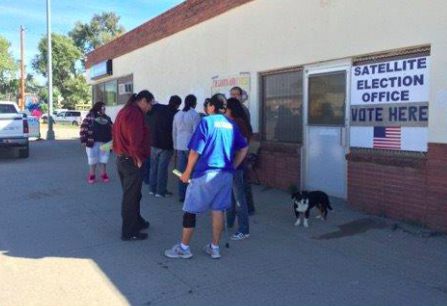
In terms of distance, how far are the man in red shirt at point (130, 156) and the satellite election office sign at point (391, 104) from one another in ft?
11.0

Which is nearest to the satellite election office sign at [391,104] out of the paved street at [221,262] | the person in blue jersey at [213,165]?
the paved street at [221,262]

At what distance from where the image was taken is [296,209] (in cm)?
713

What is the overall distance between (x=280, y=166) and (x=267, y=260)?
164 inches

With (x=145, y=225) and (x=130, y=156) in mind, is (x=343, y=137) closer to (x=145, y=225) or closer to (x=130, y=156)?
(x=145, y=225)

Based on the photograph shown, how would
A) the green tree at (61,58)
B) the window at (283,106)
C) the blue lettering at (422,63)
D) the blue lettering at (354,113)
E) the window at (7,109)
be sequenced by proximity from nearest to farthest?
the blue lettering at (422,63) → the blue lettering at (354,113) → the window at (283,106) → the window at (7,109) → the green tree at (61,58)

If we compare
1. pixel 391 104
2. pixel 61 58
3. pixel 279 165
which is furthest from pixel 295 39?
pixel 61 58

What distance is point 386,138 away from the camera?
7.44m

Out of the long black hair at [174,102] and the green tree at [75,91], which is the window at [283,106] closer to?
the long black hair at [174,102]

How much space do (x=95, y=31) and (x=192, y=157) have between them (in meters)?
66.8

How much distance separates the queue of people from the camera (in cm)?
546

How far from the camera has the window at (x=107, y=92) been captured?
2014 cm

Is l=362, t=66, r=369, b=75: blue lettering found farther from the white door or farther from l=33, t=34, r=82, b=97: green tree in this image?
l=33, t=34, r=82, b=97: green tree

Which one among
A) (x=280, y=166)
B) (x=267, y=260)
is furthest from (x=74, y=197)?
(x=267, y=260)

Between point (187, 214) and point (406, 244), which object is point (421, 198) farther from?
point (187, 214)
